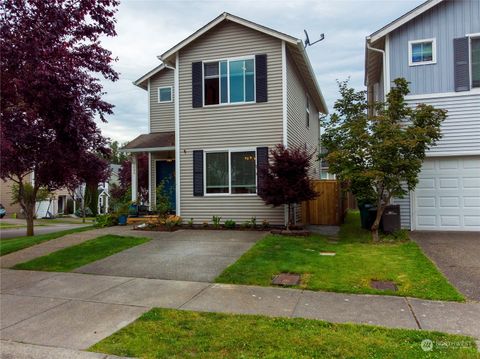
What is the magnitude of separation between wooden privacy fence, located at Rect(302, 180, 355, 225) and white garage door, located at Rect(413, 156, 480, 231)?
11.6ft

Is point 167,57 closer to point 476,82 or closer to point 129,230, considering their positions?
point 129,230

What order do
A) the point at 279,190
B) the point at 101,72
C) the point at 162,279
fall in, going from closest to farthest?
the point at 162,279
the point at 101,72
the point at 279,190

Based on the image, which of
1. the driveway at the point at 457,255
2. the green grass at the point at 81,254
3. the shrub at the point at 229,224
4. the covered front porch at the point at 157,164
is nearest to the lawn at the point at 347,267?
the driveway at the point at 457,255

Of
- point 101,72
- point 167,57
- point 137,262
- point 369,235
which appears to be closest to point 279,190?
point 369,235

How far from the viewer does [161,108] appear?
16984 mm

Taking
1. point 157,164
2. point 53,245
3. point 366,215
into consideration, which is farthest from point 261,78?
point 53,245

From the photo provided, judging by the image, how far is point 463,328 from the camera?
15.2ft

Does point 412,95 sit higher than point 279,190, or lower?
higher

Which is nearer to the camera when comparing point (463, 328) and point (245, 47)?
point (463, 328)

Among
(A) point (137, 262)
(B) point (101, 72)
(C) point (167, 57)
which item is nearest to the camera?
(B) point (101, 72)

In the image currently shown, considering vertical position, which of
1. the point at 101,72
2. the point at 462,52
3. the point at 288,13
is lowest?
the point at 101,72

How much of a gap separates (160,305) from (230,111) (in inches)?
350

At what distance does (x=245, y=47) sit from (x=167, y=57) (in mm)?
2880

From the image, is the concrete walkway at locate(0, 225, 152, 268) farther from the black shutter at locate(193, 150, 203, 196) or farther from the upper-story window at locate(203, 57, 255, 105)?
the upper-story window at locate(203, 57, 255, 105)
